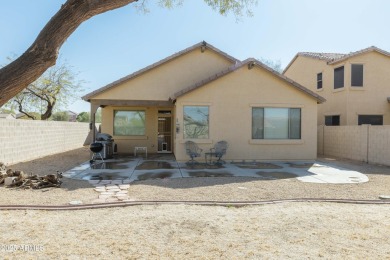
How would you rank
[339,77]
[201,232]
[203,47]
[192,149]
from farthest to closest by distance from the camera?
[339,77] → [203,47] → [192,149] → [201,232]

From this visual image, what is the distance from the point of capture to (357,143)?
15.8 metres

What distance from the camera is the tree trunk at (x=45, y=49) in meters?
4.11

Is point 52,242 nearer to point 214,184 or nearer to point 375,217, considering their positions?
point 214,184

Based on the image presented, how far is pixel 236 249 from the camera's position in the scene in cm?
440

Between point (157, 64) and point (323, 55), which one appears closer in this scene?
point (157, 64)

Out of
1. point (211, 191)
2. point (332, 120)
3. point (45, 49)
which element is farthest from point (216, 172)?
point (332, 120)

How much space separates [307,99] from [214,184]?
8.63m

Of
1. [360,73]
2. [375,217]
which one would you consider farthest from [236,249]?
[360,73]

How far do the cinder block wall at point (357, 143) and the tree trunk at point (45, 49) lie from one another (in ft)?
47.9

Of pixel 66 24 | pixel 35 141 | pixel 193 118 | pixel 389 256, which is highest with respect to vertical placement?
pixel 66 24

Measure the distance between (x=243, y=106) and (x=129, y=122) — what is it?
7.94 metres

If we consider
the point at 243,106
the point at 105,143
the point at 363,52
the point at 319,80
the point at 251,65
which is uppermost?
the point at 363,52

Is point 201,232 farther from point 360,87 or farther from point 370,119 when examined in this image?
point 370,119

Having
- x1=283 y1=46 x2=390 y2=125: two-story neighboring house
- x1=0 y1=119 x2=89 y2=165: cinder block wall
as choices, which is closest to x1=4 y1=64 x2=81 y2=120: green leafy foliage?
x1=0 y1=119 x2=89 y2=165: cinder block wall
